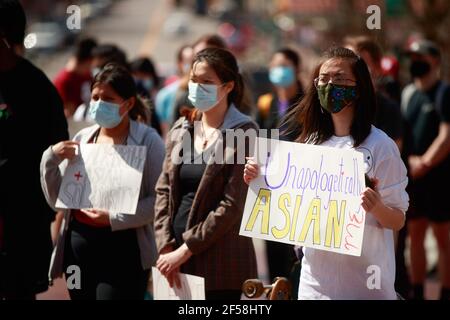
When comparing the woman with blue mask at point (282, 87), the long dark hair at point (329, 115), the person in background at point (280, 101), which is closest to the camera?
the long dark hair at point (329, 115)

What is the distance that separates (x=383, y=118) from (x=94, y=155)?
195 cm

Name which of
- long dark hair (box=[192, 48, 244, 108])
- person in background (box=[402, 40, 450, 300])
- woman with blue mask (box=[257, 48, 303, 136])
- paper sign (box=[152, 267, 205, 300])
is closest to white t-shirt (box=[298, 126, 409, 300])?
paper sign (box=[152, 267, 205, 300])

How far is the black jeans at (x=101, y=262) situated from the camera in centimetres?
589

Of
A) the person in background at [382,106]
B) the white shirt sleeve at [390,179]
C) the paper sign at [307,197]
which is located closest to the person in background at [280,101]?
the person in background at [382,106]

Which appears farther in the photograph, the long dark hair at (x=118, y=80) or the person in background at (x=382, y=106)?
the person in background at (x=382, y=106)

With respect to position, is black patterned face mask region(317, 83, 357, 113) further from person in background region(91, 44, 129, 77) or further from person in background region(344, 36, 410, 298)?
person in background region(91, 44, 129, 77)

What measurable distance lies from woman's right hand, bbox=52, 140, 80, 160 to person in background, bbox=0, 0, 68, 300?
0.14 m

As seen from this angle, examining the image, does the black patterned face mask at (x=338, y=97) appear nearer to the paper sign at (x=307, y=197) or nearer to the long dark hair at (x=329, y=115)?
the long dark hair at (x=329, y=115)

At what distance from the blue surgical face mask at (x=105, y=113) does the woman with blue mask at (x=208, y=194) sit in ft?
1.17

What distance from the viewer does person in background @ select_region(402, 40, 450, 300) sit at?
28.3 ft

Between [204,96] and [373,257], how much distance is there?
1.44 meters

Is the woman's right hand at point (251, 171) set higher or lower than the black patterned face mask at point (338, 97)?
lower

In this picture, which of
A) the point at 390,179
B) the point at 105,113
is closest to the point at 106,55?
the point at 105,113
